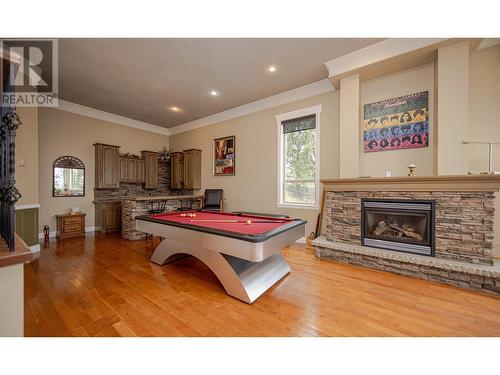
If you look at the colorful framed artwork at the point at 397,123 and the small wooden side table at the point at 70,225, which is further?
the small wooden side table at the point at 70,225

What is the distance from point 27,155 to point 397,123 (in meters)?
6.25

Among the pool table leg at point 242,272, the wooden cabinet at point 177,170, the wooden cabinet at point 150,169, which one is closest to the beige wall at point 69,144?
the wooden cabinet at point 150,169

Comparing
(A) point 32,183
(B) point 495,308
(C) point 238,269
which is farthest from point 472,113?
(A) point 32,183

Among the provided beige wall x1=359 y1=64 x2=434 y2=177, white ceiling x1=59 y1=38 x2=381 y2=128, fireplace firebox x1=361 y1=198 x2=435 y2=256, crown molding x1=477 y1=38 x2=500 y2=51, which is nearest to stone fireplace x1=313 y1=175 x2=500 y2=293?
fireplace firebox x1=361 y1=198 x2=435 y2=256

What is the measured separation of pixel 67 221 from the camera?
4512 mm

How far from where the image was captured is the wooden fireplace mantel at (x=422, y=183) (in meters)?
2.30

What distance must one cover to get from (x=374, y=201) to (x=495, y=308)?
152cm

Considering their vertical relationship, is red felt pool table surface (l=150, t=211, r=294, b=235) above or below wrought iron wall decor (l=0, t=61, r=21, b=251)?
below

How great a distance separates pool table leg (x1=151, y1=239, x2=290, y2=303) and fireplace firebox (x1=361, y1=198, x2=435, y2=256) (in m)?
1.47

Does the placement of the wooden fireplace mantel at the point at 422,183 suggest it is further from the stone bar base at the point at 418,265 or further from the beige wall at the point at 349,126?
the stone bar base at the point at 418,265

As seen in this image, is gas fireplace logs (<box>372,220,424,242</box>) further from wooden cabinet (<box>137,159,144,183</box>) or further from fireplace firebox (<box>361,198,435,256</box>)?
wooden cabinet (<box>137,159,144,183</box>)

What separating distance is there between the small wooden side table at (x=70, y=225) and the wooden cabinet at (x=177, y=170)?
240 cm

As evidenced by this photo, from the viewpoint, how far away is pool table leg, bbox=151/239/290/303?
207 centimetres
